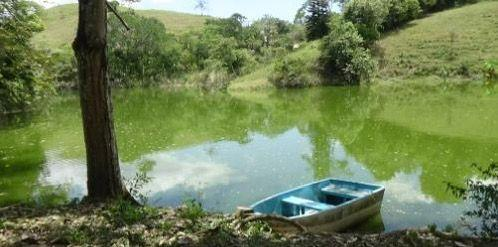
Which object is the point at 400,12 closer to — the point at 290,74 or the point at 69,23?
the point at 290,74

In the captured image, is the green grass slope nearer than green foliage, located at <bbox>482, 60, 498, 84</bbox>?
No

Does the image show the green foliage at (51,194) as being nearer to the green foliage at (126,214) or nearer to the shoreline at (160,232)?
the shoreline at (160,232)

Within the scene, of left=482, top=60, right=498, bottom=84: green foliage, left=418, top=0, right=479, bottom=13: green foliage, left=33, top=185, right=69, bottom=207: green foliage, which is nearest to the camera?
left=482, top=60, right=498, bottom=84: green foliage

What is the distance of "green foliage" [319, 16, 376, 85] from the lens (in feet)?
196

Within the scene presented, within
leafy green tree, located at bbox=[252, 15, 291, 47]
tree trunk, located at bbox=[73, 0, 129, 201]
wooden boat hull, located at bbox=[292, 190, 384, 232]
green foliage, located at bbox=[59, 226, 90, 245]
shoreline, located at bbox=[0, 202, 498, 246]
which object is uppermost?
leafy green tree, located at bbox=[252, 15, 291, 47]

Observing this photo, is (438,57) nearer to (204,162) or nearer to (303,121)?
(303,121)

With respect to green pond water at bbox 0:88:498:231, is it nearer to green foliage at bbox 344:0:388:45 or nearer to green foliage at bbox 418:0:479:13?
green foliage at bbox 344:0:388:45

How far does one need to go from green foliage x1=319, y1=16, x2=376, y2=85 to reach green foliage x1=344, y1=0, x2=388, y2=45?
269cm

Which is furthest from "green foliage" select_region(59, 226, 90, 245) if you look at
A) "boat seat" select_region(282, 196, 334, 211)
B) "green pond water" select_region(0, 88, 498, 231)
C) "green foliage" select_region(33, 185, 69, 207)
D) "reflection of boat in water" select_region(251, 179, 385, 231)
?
"green foliage" select_region(33, 185, 69, 207)

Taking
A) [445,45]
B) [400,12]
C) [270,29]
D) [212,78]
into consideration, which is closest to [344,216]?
[445,45]

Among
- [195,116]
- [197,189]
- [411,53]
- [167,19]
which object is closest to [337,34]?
[411,53]

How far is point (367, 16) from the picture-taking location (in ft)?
219

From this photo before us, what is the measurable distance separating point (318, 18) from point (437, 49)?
57.9 ft

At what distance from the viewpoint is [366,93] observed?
49.6 meters
